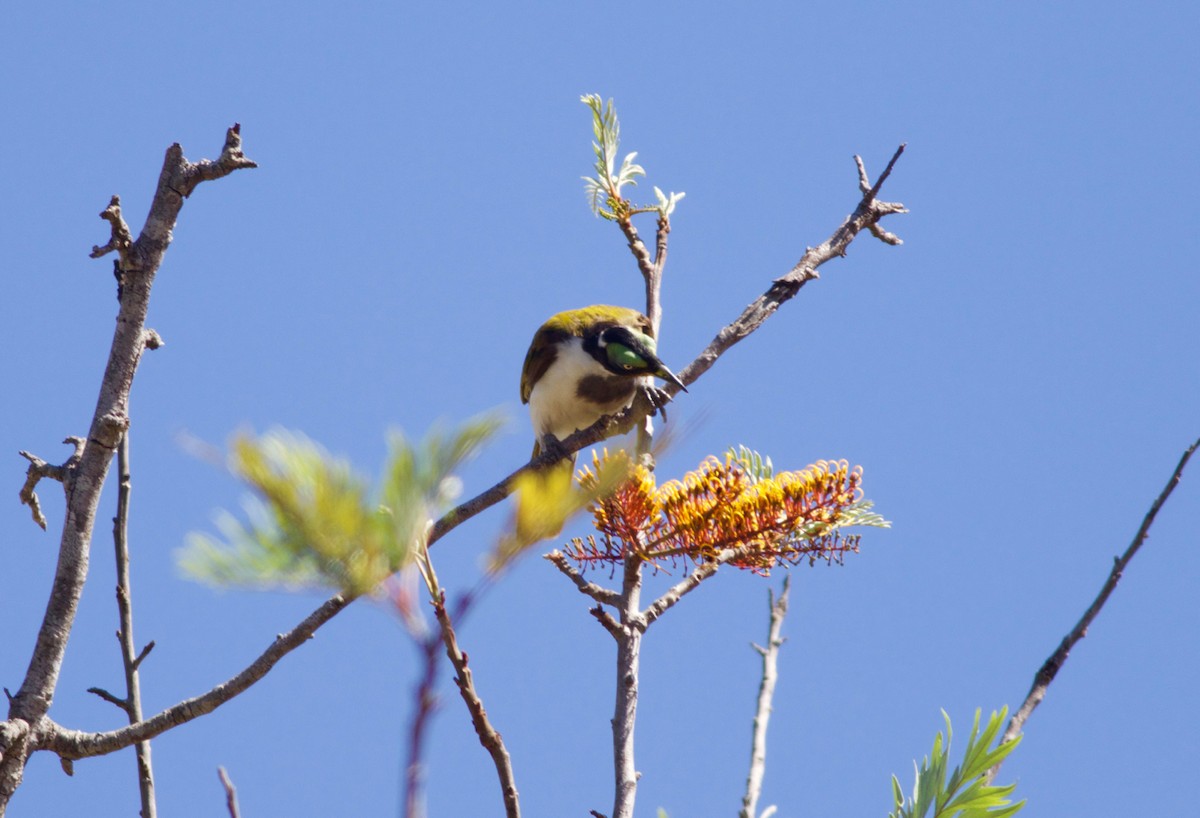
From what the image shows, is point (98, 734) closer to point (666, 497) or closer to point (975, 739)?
point (666, 497)

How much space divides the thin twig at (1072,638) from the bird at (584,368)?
314 centimetres

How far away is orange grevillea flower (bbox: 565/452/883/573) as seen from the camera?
2.86 meters

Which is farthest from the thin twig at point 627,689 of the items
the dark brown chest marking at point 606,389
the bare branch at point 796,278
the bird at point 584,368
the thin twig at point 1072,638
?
the dark brown chest marking at point 606,389

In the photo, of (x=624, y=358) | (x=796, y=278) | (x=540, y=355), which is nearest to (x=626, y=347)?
(x=624, y=358)

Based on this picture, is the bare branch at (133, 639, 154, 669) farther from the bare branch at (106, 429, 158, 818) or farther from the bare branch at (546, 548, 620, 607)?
the bare branch at (546, 548, 620, 607)

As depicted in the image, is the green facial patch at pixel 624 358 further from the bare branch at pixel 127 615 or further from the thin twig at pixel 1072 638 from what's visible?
the thin twig at pixel 1072 638

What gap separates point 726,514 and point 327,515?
1.48 meters

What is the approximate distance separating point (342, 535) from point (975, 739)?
102cm

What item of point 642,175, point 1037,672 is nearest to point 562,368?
point 642,175

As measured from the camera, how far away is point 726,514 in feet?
9.32

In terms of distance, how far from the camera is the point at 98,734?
7.91 ft

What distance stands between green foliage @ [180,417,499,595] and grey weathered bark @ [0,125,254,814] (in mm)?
963

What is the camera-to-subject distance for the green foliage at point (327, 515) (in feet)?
4.90

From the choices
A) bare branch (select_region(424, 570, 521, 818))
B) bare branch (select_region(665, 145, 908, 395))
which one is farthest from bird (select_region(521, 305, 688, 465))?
bare branch (select_region(424, 570, 521, 818))
